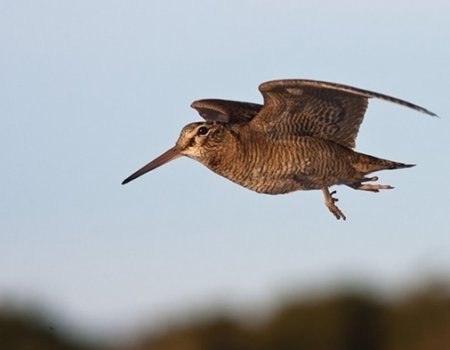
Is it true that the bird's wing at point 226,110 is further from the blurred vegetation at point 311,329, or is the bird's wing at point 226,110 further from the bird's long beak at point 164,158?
the blurred vegetation at point 311,329

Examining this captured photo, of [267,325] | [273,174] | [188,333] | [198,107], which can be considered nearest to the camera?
[273,174]

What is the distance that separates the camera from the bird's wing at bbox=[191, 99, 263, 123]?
20.8 metres

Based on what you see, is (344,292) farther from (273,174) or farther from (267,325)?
(273,174)

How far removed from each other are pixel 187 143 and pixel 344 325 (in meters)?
24.4

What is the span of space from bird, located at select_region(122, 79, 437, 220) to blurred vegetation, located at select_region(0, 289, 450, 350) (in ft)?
71.6

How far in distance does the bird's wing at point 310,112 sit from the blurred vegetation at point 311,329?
21998 mm

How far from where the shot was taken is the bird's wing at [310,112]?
63.4ft

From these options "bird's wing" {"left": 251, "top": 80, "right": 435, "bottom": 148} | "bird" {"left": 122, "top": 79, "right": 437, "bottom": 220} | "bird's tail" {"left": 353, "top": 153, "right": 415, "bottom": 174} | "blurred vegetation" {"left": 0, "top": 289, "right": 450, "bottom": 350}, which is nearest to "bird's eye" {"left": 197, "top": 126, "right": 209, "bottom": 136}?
"bird" {"left": 122, "top": 79, "right": 437, "bottom": 220}

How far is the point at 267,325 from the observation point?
153 ft

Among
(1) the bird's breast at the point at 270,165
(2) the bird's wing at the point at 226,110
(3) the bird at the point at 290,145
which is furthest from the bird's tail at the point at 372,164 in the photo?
(2) the bird's wing at the point at 226,110

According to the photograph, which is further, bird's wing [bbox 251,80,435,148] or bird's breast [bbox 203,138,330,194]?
bird's breast [bbox 203,138,330,194]

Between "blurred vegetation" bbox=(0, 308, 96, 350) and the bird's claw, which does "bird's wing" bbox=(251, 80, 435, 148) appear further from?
"blurred vegetation" bbox=(0, 308, 96, 350)

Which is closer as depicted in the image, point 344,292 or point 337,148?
point 337,148

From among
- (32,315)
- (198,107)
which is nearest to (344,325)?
(32,315)
